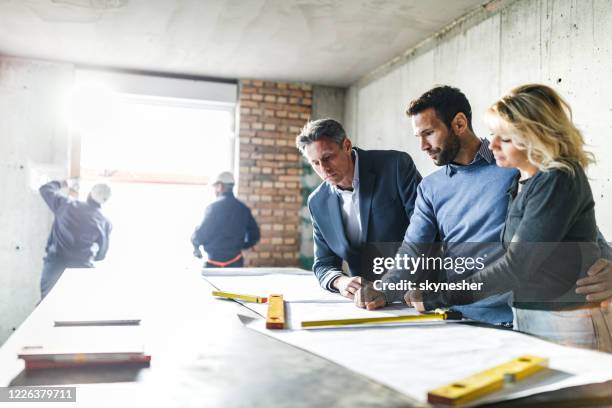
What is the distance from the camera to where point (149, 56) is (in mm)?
5445

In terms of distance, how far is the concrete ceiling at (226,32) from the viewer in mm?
4086

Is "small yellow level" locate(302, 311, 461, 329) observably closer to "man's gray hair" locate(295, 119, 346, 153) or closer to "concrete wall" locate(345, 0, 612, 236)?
"man's gray hair" locate(295, 119, 346, 153)

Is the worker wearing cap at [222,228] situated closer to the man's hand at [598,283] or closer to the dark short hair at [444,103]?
the dark short hair at [444,103]

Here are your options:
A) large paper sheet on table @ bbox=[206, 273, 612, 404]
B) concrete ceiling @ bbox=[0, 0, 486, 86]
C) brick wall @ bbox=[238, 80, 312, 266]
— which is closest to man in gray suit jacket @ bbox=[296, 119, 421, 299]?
large paper sheet on table @ bbox=[206, 273, 612, 404]

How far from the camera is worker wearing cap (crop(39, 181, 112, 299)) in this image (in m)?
4.83

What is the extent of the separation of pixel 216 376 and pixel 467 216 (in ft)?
3.97

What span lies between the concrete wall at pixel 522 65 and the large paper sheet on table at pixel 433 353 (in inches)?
91.3

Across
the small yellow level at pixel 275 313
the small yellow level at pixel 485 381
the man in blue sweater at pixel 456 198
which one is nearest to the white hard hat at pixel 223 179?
the man in blue sweater at pixel 456 198

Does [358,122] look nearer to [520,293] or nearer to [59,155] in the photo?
[59,155]

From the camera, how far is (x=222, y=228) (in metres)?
5.01

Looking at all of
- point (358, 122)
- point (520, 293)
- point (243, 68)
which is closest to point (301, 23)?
point (243, 68)

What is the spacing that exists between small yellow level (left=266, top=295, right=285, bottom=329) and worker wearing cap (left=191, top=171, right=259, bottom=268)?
11.0ft

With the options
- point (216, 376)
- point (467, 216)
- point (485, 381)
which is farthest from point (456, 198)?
point (216, 376)

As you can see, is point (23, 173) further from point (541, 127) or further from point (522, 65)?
point (541, 127)
